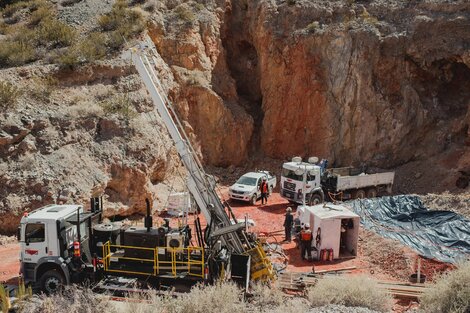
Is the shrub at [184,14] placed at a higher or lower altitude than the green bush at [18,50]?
higher

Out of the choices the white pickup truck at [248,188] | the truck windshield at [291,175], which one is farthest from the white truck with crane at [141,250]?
the white pickup truck at [248,188]

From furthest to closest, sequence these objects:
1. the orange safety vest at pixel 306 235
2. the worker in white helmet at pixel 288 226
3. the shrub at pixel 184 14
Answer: the shrub at pixel 184 14 → the worker in white helmet at pixel 288 226 → the orange safety vest at pixel 306 235

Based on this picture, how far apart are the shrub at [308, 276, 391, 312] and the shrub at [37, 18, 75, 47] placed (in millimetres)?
20271

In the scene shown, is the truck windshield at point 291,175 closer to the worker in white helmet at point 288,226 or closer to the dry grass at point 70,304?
the worker in white helmet at point 288,226

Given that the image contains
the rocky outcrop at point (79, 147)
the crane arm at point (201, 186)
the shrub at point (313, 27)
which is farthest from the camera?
the shrub at point (313, 27)

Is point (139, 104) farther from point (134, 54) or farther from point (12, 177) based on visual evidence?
point (134, 54)

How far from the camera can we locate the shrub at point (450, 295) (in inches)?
419

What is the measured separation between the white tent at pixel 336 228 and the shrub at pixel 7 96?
1369cm

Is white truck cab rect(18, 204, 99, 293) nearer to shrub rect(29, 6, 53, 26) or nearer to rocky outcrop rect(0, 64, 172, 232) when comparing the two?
rocky outcrop rect(0, 64, 172, 232)

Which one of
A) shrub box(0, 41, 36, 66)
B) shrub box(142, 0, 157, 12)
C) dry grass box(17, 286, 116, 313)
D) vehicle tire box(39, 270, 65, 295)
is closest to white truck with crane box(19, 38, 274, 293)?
vehicle tire box(39, 270, 65, 295)

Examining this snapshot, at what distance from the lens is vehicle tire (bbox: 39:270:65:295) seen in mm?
12578

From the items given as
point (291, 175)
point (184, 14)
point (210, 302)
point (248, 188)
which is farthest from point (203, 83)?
point (210, 302)

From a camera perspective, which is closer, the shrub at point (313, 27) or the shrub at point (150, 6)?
the shrub at point (150, 6)

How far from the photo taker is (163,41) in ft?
95.1
